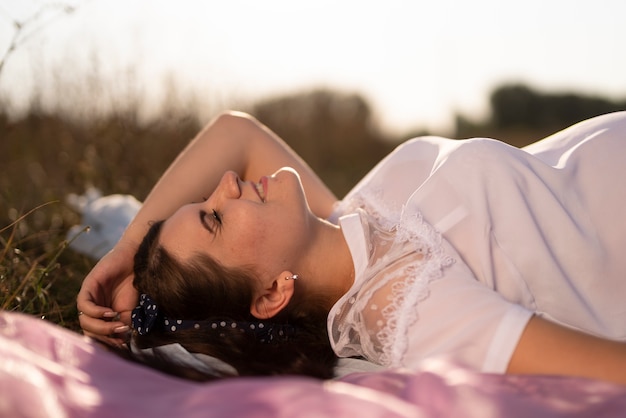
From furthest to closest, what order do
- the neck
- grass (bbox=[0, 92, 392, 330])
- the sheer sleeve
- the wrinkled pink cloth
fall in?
grass (bbox=[0, 92, 392, 330]) < the neck < the sheer sleeve < the wrinkled pink cloth

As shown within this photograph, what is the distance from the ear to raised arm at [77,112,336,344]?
460 mm

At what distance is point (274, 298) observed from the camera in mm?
2299

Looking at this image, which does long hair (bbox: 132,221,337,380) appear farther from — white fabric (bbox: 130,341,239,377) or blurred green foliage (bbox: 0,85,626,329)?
blurred green foliage (bbox: 0,85,626,329)

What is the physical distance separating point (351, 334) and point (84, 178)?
3.50 metres

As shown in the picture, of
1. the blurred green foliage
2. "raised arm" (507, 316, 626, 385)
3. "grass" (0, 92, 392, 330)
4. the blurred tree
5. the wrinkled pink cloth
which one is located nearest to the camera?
the wrinkled pink cloth

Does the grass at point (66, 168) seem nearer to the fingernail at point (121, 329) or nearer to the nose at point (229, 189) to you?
the fingernail at point (121, 329)

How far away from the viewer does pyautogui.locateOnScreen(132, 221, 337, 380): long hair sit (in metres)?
2.06

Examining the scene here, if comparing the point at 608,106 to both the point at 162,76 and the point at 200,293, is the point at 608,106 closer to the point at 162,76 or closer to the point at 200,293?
the point at 162,76

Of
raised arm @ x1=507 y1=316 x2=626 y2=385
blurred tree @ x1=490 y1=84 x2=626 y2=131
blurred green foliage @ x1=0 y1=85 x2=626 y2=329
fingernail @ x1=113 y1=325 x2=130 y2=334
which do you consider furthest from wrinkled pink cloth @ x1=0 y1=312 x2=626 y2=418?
blurred tree @ x1=490 y1=84 x2=626 y2=131

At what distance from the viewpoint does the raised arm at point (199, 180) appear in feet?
7.96

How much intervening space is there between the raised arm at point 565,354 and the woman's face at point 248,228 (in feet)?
2.78

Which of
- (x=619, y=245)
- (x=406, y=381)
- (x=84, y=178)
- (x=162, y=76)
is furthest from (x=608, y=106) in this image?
(x=406, y=381)

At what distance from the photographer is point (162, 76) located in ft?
21.0

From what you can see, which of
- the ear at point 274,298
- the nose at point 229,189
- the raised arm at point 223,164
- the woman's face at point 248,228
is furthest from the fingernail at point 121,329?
the raised arm at point 223,164
